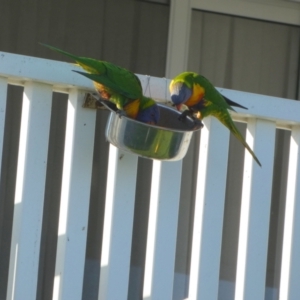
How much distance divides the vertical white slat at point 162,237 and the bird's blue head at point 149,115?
0.25 meters

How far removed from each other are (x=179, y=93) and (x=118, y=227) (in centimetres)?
50

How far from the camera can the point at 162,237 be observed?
243 cm

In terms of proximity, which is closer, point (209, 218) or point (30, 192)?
point (30, 192)

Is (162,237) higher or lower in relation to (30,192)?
lower

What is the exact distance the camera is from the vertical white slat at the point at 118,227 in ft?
7.78

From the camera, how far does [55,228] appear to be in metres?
4.36

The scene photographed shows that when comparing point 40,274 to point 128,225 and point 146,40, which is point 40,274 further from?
point 128,225

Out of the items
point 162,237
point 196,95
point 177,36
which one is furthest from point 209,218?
point 177,36

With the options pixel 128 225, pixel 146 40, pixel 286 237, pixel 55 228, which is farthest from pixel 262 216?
pixel 146 40

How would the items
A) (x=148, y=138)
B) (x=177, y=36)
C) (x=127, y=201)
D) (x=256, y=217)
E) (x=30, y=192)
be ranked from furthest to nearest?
1. (x=177, y=36)
2. (x=256, y=217)
3. (x=127, y=201)
4. (x=30, y=192)
5. (x=148, y=138)

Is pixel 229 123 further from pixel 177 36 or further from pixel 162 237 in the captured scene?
pixel 177 36

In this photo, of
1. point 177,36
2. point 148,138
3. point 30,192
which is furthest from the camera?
point 177,36

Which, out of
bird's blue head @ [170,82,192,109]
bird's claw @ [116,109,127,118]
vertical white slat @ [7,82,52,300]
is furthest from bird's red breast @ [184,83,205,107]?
vertical white slat @ [7,82,52,300]

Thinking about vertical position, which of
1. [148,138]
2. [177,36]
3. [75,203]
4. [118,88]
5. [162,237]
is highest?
[177,36]
